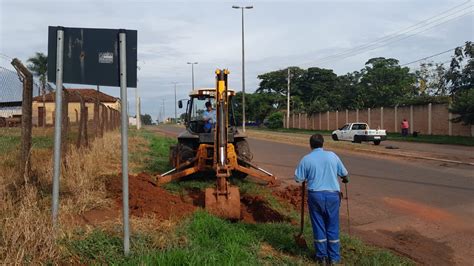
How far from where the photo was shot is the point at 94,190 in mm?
7703

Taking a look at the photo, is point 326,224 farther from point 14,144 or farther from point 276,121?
point 276,121

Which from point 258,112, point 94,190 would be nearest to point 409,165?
point 94,190

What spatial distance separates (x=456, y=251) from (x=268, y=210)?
10.4 ft

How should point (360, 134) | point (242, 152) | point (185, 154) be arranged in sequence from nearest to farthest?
point (185, 154) < point (242, 152) < point (360, 134)

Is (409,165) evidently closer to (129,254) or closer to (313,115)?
(129,254)

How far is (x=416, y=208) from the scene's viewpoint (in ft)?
29.5

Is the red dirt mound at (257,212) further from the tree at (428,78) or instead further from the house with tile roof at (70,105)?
the tree at (428,78)

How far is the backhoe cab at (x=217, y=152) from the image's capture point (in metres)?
7.57

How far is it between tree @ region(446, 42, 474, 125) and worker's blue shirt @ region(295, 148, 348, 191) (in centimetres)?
2863

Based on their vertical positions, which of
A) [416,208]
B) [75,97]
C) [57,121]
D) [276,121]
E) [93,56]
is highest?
[75,97]

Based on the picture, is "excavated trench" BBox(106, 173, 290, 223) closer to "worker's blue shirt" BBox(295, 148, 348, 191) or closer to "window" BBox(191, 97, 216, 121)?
"worker's blue shirt" BBox(295, 148, 348, 191)

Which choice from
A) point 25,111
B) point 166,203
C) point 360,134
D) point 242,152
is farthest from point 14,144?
point 360,134

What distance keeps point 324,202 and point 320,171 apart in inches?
14.9

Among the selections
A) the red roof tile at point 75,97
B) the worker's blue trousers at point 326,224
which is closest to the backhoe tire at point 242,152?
the red roof tile at point 75,97
